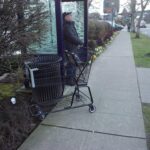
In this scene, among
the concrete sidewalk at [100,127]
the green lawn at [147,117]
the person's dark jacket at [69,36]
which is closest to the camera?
the concrete sidewalk at [100,127]

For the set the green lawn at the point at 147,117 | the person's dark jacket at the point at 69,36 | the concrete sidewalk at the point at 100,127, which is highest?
the person's dark jacket at the point at 69,36

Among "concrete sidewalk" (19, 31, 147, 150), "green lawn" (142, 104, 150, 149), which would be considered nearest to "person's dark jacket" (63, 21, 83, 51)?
"concrete sidewalk" (19, 31, 147, 150)

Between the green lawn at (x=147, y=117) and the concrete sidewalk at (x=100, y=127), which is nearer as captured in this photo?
the concrete sidewalk at (x=100, y=127)

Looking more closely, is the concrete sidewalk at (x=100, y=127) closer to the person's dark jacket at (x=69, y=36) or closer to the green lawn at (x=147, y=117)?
the green lawn at (x=147, y=117)

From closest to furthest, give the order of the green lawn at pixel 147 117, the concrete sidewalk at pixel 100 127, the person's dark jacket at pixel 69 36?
the concrete sidewalk at pixel 100 127
the green lawn at pixel 147 117
the person's dark jacket at pixel 69 36

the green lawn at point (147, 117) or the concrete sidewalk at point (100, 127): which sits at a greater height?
the concrete sidewalk at point (100, 127)

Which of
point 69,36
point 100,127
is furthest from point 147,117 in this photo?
point 69,36

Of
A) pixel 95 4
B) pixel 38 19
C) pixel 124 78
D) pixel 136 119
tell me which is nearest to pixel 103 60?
pixel 124 78

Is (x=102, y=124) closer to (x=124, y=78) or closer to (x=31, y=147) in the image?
(x=31, y=147)

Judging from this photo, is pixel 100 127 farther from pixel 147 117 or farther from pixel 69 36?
pixel 69 36

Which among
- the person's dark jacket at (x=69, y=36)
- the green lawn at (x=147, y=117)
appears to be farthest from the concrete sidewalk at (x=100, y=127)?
the person's dark jacket at (x=69, y=36)

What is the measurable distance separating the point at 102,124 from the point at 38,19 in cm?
192

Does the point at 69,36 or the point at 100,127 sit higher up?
the point at 69,36

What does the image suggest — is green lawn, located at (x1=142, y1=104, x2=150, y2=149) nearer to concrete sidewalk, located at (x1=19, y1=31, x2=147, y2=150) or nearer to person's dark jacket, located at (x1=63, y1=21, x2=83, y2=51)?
concrete sidewalk, located at (x1=19, y1=31, x2=147, y2=150)
